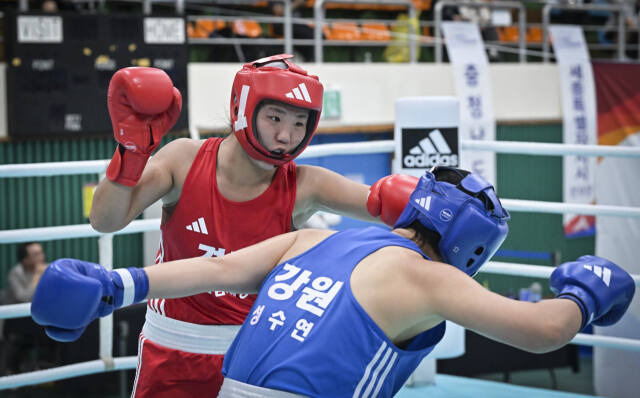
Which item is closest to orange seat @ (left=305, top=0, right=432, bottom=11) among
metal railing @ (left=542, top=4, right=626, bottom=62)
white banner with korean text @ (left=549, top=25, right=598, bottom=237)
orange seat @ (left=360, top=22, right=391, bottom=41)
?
orange seat @ (left=360, top=22, right=391, bottom=41)

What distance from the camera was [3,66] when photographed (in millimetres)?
6844

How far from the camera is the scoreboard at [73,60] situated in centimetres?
645

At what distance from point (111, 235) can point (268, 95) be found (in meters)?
1.21

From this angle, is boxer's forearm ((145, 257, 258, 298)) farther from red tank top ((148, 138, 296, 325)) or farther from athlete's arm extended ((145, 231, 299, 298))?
red tank top ((148, 138, 296, 325))

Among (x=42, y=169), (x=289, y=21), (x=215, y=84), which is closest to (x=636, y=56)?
(x=289, y=21)

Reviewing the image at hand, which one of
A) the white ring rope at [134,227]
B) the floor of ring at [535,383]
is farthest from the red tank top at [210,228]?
the floor of ring at [535,383]

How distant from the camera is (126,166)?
2.08m

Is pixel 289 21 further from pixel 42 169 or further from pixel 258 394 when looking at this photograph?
pixel 258 394

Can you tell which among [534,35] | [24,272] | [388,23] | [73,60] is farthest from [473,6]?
[24,272]

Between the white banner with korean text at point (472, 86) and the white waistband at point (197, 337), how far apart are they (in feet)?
22.8

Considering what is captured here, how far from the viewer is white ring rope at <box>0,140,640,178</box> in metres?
2.95

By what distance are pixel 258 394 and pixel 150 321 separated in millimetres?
705

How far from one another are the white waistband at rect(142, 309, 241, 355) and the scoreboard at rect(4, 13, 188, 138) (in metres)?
4.79

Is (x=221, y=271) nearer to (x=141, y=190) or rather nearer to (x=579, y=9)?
(x=141, y=190)
